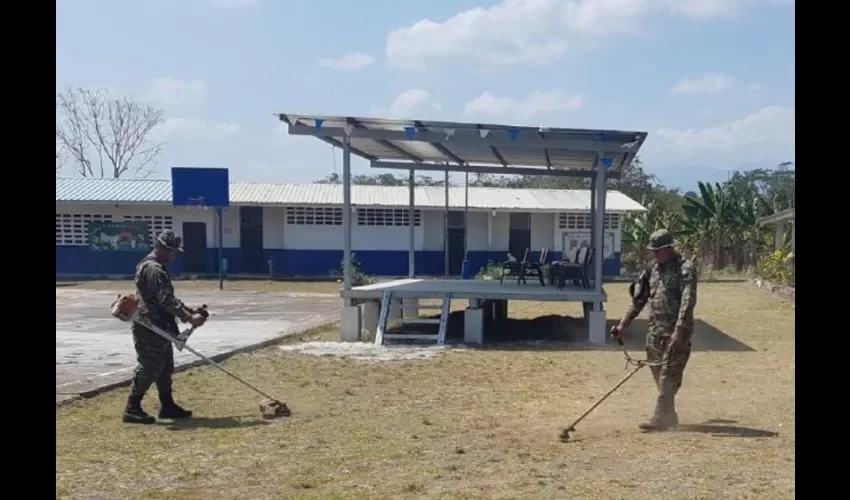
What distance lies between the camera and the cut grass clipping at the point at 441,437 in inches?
207

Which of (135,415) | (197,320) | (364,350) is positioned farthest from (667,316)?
(364,350)

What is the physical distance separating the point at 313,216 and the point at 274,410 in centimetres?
2380

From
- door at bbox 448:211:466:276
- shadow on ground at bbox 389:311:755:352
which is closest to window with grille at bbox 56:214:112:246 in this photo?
door at bbox 448:211:466:276

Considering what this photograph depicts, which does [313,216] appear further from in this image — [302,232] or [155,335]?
[155,335]

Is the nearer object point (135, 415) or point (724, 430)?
point (724, 430)

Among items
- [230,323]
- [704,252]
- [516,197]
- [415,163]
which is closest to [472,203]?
[516,197]

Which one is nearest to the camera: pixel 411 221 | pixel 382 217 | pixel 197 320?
pixel 197 320

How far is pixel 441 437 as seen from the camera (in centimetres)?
665

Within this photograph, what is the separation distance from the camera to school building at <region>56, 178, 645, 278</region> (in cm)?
3041

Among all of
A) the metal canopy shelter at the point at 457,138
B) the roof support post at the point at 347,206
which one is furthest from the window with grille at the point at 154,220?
the roof support post at the point at 347,206

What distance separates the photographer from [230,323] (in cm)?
1578

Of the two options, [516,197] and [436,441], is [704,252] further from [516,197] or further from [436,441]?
[436,441]

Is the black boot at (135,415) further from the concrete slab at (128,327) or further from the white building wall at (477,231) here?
the white building wall at (477,231)

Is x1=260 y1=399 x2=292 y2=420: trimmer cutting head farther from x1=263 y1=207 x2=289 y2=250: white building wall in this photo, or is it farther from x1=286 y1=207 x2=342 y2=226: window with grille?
x1=263 y1=207 x2=289 y2=250: white building wall
